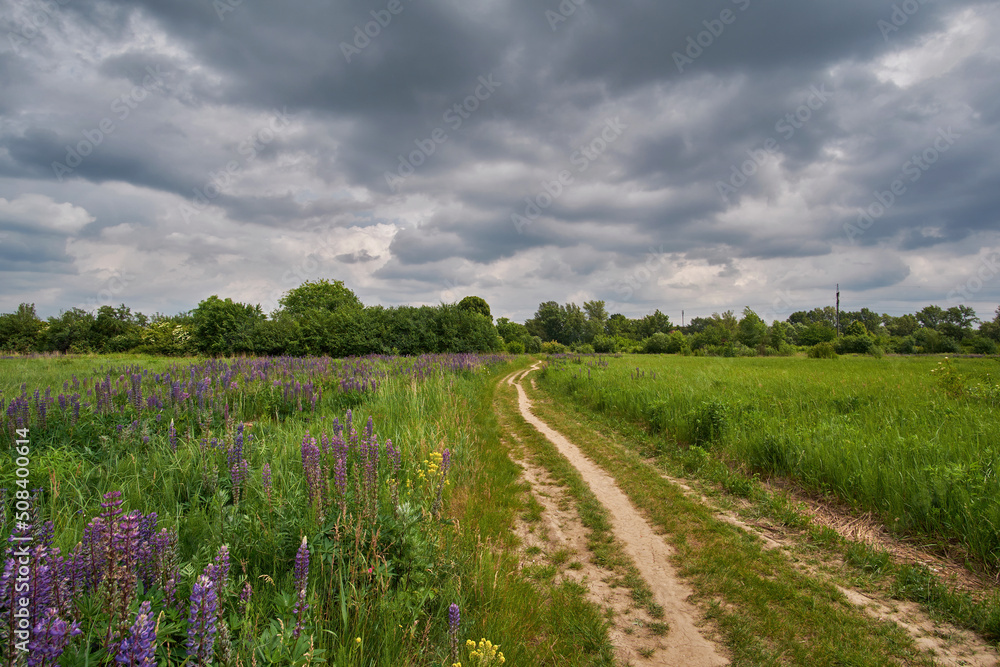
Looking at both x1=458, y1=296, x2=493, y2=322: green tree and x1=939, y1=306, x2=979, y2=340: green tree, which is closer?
x1=939, y1=306, x2=979, y2=340: green tree

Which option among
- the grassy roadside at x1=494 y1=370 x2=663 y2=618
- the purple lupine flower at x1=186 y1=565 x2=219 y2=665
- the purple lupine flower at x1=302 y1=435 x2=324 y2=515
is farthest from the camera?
the grassy roadside at x1=494 y1=370 x2=663 y2=618

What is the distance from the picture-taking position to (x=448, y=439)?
722 cm

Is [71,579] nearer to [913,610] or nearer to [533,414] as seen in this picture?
[913,610]

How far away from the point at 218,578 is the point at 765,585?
15.5ft

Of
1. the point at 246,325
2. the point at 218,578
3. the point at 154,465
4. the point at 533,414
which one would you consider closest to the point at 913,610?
the point at 218,578

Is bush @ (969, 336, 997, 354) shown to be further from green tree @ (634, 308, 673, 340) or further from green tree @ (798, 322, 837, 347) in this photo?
green tree @ (634, 308, 673, 340)

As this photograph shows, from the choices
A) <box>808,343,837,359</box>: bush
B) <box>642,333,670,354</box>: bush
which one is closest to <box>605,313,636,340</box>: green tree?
<box>642,333,670,354</box>: bush

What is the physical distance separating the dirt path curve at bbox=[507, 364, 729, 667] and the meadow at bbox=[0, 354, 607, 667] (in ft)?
2.15

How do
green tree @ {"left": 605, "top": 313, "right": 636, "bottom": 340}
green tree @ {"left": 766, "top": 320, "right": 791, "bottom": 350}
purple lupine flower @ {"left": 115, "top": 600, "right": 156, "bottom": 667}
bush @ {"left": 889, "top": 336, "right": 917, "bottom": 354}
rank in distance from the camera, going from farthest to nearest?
green tree @ {"left": 605, "top": 313, "right": 636, "bottom": 340} → green tree @ {"left": 766, "top": 320, "right": 791, "bottom": 350} → bush @ {"left": 889, "top": 336, "right": 917, "bottom": 354} → purple lupine flower @ {"left": 115, "top": 600, "right": 156, "bottom": 667}

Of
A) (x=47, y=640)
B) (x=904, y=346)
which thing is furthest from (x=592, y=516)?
(x=904, y=346)

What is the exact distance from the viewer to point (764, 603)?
3.80 meters

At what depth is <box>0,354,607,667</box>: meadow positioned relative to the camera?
5.30ft

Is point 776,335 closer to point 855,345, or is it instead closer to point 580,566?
point 855,345

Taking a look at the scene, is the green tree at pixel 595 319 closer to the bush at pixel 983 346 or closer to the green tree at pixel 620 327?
the green tree at pixel 620 327
